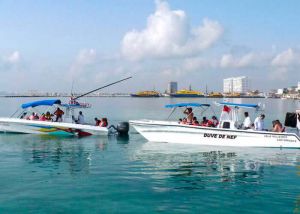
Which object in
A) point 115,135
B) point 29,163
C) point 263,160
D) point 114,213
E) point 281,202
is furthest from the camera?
point 115,135

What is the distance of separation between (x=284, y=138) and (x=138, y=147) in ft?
28.3

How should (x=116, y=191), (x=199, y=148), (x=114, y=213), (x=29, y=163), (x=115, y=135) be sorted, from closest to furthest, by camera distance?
(x=114, y=213), (x=116, y=191), (x=29, y=163), (x=199, y=148), (x=115, y=135)

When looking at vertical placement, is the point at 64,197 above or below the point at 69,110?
below

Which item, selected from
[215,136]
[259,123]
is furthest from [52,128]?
[259,123]

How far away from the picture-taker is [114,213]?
10117 mm

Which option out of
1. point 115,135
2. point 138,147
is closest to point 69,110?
point 115,135

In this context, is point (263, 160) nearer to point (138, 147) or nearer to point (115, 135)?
point (138, 147)

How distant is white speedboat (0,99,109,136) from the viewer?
93.0 feet

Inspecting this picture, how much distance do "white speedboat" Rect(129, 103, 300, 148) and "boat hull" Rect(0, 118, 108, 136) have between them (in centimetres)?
570

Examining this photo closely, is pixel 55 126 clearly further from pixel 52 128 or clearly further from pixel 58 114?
pixel 58 114

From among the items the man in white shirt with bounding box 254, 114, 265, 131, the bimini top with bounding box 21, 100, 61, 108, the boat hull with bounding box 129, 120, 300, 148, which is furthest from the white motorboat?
the man in white shirt with bounding box 254, 114, 265, 131

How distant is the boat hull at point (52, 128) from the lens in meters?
28.3

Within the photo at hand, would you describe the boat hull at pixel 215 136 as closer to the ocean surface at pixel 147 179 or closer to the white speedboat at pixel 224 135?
the white speedboat at pixel 224 135

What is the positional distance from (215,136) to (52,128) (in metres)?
12.4
